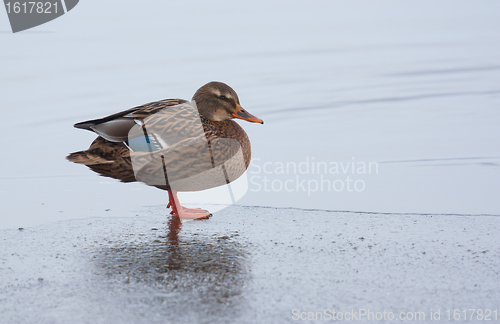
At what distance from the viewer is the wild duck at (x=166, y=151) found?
370 cm

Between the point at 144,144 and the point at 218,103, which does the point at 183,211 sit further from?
the point at 218,103

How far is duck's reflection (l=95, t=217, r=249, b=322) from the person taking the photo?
2.31 m

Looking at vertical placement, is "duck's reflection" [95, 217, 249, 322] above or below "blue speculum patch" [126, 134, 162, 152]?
below

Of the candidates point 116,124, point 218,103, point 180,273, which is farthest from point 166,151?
point 180,273

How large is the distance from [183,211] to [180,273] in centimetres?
126

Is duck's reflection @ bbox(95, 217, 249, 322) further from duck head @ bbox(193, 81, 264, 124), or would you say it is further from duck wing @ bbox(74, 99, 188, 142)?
duck head @ bbox(193, 81, 264, 124)

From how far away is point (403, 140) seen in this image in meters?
5.73

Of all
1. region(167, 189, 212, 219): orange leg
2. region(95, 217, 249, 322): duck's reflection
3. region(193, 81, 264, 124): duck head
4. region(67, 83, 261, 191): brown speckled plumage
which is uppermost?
region(193, 81, 264, 124): duck head

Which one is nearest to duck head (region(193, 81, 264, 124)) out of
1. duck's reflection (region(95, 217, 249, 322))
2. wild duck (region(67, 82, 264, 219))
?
wild duck (region(67, 82, 264, 219))

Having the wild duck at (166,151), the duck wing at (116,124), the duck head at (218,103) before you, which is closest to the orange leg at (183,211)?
the wild duck at (166,151)

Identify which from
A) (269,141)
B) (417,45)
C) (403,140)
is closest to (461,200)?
(403,140)

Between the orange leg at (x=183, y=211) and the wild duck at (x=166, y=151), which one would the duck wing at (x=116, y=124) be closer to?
the wild duck at (x=166, y=151)

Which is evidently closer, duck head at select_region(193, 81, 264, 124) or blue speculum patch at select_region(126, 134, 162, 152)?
blue speculum patch at select_region(126, 134, 162, 152)

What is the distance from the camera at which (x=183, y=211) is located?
12.8 ft
